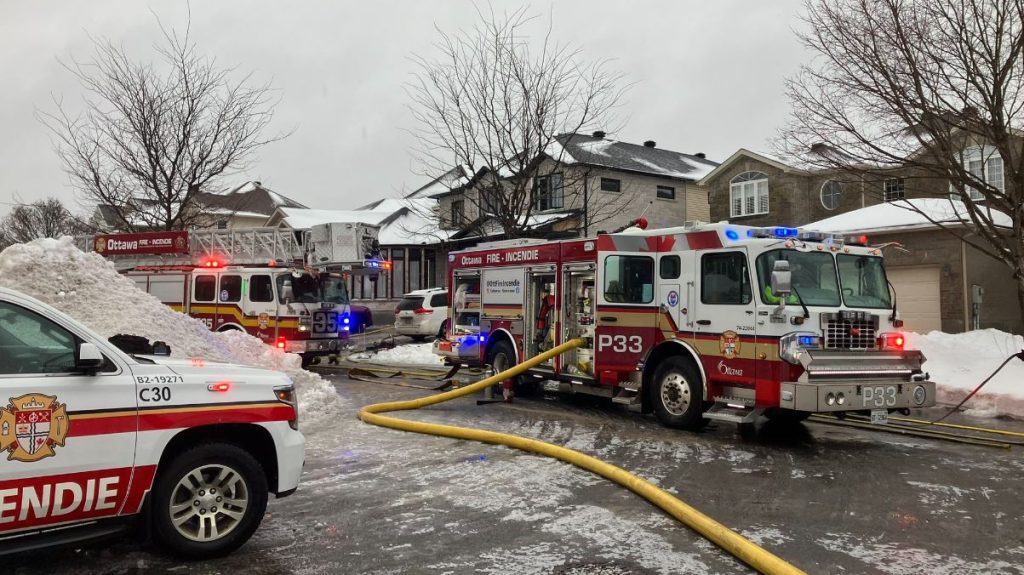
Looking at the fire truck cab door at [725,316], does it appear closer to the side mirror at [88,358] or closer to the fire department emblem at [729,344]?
the fire department emblem at [729,344]

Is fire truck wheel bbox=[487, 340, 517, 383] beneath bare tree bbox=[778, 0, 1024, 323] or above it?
beneath

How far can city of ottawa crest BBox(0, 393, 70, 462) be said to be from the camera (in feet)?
12.6

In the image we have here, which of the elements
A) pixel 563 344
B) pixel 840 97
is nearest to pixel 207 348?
pixel 563 344

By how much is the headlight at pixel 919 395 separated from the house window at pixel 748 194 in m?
22.3

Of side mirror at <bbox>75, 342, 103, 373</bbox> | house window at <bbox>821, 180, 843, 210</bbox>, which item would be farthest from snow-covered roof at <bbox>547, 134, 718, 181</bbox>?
side mirror at <bbox>75, 342, 103, 373</bbox>

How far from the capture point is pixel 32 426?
12.8ft

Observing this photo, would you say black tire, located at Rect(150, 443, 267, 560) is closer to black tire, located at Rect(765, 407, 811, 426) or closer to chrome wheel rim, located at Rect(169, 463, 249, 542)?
chrome wheel rim, located at Rect(169, 463, 249, 542)

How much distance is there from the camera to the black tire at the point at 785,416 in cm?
883

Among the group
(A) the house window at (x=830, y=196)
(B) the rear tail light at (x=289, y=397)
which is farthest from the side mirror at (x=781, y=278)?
(A) the house window at (x=830, y=196)

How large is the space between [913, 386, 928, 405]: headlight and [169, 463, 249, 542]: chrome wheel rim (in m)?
7.34

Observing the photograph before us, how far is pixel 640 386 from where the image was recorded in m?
9.89

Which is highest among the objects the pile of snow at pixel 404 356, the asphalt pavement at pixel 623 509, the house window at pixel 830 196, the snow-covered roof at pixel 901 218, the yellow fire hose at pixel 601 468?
the house window at pixel 830 196

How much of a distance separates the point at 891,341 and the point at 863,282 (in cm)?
77

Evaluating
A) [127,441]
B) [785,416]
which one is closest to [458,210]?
[785,416]
